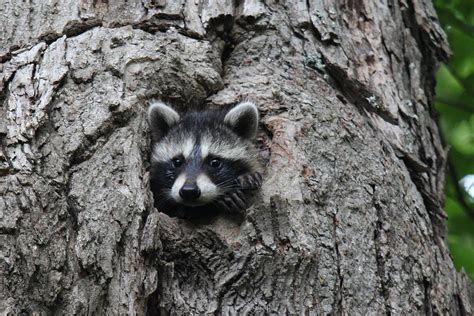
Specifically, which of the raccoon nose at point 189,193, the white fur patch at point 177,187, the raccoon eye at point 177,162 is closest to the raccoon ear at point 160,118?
the raccoon eye at point 177,162

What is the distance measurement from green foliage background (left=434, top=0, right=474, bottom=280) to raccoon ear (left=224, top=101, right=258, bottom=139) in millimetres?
2310

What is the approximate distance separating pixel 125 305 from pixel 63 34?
7.26ft

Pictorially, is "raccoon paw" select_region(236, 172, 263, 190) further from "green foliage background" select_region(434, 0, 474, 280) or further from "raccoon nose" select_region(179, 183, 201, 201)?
"green foliage background" select_region(434, 0, 474, 280)

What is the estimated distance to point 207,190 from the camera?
19.2ft

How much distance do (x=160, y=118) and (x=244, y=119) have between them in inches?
23.0

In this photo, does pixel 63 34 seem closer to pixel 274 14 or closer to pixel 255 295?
pixel 274 14

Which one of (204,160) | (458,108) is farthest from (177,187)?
(458,108)

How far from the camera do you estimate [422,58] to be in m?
7.37

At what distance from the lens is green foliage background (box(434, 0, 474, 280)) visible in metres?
7.68

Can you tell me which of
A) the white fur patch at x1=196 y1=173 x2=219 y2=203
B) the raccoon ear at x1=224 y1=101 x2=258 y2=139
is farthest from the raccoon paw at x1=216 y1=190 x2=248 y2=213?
the raccoon ear at x1=224 y1=101 x2=258 y2=139

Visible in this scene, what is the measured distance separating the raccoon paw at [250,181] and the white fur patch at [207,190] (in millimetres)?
176

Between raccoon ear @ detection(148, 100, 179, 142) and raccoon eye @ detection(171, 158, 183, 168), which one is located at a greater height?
raccoon ear @ detection(148, 100, 179, 142)

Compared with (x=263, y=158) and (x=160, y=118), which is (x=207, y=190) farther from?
(x=160, y=118)

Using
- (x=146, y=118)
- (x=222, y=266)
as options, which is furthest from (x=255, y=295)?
(x=146, y=118)
